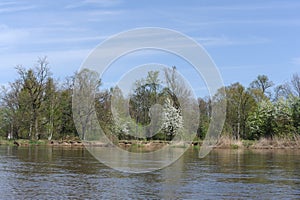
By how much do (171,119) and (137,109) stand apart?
10394mm

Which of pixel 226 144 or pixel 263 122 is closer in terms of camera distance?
pixel 226 144

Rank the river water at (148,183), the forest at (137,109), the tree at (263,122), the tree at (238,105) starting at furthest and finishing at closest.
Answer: the tree at (238,105) → the tree at (263,122) → the forest at (137,109) → the river water at (148,183)

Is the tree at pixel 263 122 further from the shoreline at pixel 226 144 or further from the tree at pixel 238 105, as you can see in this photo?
the tree at pixel 238 105

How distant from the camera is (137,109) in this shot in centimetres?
5694

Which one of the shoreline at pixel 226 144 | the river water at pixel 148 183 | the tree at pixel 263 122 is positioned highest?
the tree at pixel 263 122

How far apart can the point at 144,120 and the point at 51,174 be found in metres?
30.3

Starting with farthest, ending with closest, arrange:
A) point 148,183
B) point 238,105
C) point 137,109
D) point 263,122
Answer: point 238,105 < point 263,122 < point 137,109 < point 148,183

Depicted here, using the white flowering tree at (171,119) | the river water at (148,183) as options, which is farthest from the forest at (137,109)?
the river water at (148,183)

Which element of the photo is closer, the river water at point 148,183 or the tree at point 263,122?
the river water at point 148,183

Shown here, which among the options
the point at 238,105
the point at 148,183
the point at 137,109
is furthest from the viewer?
the point at 238,105

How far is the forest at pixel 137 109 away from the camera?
196 feet

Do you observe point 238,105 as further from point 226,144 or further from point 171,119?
point 171,119

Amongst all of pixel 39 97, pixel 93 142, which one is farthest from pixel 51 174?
pixel 39 97

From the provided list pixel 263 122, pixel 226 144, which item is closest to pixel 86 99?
pixel 226 144
